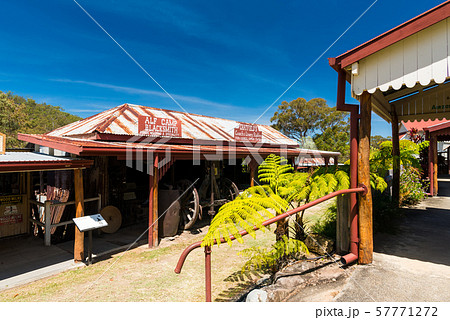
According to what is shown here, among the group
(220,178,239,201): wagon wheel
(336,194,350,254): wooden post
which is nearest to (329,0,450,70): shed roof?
(336,194,350,254): wooden post

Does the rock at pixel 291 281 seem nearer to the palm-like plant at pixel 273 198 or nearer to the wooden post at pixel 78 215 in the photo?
the palm-like plant at pixel 273 198

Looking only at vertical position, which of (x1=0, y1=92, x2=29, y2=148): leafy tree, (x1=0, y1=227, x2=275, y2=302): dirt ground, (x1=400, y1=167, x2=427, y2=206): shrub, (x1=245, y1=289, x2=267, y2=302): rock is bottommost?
(x1=0, y1=227, x2=275, y2=302): dirt ground

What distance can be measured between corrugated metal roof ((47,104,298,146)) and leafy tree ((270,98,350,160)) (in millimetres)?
22571

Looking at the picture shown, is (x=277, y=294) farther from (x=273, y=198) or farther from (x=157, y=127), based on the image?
(x=157, y=127)

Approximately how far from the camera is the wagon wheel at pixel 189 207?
26.2ft

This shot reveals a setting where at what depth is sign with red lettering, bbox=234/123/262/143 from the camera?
46.0ft

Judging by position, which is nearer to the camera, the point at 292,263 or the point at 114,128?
the point at 292,263

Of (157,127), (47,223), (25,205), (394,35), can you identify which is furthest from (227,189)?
(394,35)

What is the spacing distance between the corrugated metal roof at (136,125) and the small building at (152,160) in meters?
0.04

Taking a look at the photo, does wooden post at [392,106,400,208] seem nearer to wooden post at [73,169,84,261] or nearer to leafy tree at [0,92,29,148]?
wooden post at [73,169,84,261]

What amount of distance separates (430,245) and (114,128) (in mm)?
9508

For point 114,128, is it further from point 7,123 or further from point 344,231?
point 7,123
